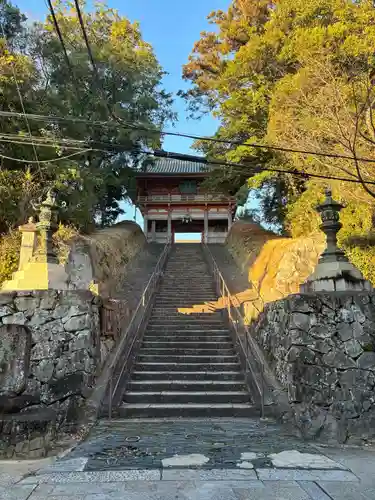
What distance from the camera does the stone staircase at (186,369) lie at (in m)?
6.70

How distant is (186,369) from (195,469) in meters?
3.83

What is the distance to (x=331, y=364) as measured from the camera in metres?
6.09

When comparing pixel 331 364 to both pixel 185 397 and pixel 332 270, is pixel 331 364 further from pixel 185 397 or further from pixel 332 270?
pixel 185 397

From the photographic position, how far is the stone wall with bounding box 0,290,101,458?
5.81m

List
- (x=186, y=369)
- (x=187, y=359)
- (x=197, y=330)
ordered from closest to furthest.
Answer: (x=186, y=369), (x=187, y=359), (x=197, y=330)

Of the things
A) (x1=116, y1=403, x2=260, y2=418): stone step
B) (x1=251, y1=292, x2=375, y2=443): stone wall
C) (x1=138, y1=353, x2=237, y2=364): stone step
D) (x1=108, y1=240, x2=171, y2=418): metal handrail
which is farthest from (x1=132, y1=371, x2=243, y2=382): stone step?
(x1=251, y1=292, x2=375, y2=443): stone wall

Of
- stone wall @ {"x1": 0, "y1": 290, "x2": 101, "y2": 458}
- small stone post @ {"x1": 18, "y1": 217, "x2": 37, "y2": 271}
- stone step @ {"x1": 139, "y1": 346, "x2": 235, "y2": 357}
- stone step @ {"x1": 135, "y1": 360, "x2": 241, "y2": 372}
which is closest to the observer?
stone wall @ {"x1": 0, "y1": 290, "x2": 101, "y2": 458}

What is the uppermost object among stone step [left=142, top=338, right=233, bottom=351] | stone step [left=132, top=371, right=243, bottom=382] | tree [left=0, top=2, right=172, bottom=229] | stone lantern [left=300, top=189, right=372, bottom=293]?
tree [left=0, top=2, right=172, bottom=229]

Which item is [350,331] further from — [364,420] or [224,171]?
[224,171]

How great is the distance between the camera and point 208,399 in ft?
23.0

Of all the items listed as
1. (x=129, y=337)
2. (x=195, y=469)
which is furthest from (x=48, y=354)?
(x=195, y=469)

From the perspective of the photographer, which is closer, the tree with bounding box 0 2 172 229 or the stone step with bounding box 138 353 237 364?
the stone step with bounding box 138 353 237 364

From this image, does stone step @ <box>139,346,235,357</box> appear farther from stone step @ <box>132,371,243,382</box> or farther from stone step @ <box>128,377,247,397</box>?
stone step @ <box>128,377,247,397</box>

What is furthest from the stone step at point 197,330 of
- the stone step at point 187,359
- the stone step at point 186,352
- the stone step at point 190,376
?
the stone step at point 190,376
